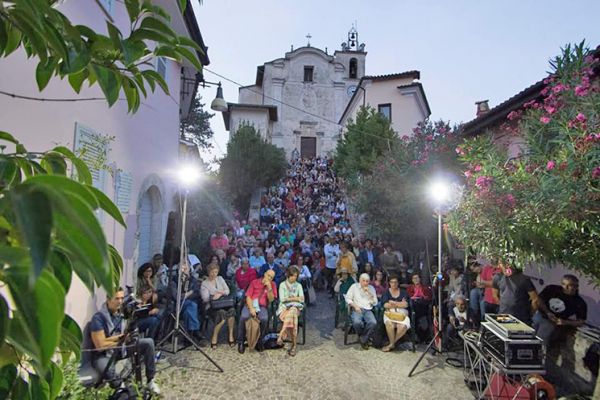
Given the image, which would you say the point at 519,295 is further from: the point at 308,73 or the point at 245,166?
the point at 308,73

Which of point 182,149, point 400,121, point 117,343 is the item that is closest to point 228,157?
point 182,149

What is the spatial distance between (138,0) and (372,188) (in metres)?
10.5

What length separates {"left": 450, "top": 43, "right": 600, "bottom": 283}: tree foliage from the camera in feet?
10.3

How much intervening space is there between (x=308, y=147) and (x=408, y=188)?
28.4m

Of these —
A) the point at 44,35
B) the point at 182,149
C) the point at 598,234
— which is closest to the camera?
the point at 44,35

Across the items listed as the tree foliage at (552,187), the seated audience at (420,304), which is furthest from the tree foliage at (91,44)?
the seated audience at (420,304)

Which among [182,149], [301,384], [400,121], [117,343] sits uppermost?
[400,121]

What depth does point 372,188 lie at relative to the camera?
11.2m

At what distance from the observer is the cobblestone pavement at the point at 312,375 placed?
4.83m

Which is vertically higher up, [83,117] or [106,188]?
[83,117]

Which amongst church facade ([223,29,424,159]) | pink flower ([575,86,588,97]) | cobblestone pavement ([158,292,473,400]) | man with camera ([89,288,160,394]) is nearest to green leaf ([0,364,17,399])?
man with camera ([89,288,160,394])

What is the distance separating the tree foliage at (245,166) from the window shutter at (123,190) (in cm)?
1463

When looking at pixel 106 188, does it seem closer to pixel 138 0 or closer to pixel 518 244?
pixel 138 0

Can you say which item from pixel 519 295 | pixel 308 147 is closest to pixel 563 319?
pixel 519 295
